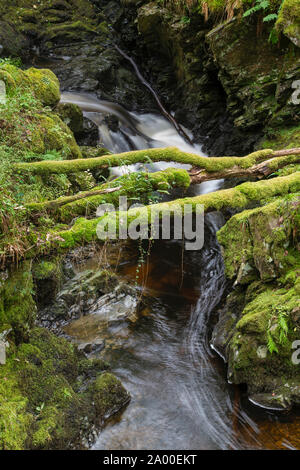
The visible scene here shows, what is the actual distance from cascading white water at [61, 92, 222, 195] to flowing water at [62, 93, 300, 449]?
12.7 feet

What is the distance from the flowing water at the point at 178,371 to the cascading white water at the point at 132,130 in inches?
Result: 153

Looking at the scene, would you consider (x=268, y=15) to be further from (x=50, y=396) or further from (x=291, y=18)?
(x=50, y=396)

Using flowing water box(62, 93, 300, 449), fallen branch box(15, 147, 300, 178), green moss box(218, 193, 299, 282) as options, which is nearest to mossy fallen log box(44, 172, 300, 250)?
green moss box(218, 193, 299, 282)

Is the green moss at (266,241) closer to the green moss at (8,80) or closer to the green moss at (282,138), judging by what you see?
the green moss at (282,138)

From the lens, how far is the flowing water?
4297 millimetres

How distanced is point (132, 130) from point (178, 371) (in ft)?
34.6

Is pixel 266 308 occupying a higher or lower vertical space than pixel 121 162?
lower

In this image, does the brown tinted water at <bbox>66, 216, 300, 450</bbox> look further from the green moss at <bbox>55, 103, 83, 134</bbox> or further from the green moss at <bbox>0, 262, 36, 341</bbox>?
the green moss at <bbox>55, 103, 83, 134</bbox>

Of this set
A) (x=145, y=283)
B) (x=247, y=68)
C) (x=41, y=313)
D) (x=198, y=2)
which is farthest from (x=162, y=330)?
(x=198, y=2)

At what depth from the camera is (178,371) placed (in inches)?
220

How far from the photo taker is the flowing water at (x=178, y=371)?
430cm

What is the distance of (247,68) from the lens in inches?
413

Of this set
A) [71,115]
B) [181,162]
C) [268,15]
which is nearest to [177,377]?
[181,162]
